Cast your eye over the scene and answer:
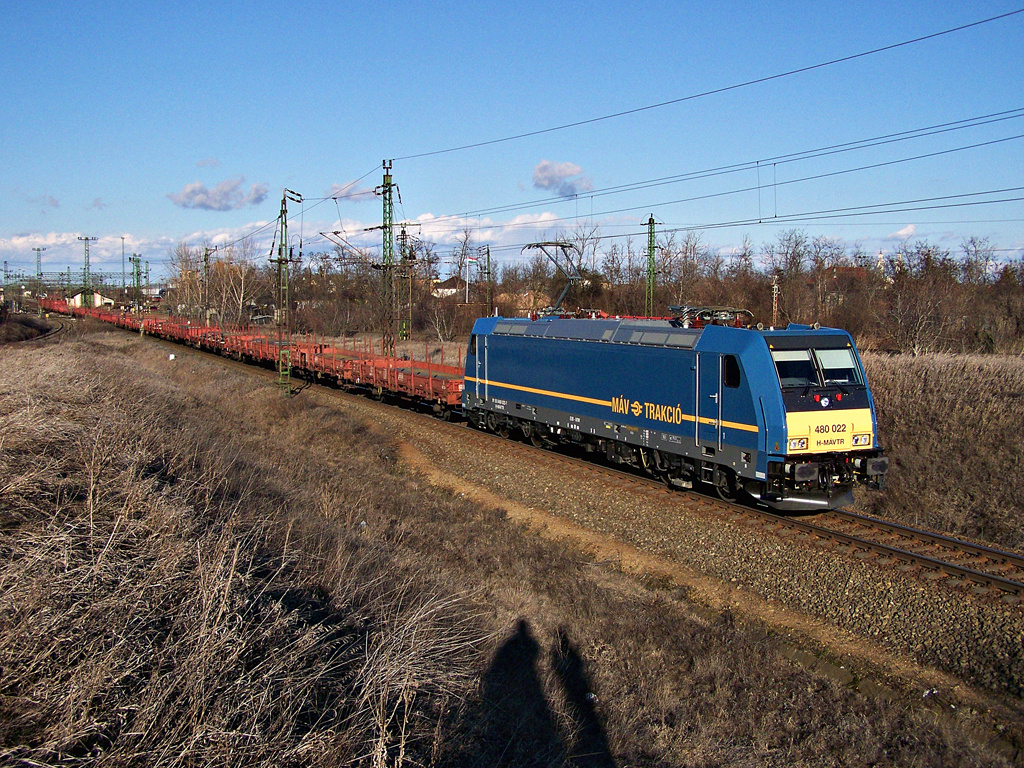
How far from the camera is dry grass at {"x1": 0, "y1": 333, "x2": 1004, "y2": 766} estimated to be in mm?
4242

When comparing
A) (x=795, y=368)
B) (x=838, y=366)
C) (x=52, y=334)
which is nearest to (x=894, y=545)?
(x=838, y=366)

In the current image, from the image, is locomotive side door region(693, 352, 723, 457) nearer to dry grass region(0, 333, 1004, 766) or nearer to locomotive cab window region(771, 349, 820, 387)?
locomotive cab window region(771, 349, 820, 387)

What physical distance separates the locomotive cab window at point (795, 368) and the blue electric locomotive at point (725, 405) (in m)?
0.02

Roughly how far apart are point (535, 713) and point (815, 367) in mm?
7867

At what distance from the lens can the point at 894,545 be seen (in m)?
10.7

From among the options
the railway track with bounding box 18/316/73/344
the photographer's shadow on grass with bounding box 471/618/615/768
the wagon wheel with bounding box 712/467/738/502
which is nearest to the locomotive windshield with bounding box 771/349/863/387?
the wagon wheel with bounding box 712/467/738/502

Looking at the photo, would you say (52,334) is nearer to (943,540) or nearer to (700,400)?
(700,400)

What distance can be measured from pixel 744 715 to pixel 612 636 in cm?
192

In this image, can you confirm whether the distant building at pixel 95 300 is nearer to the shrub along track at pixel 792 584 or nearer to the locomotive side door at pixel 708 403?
the shrub along track at pixel 792 584

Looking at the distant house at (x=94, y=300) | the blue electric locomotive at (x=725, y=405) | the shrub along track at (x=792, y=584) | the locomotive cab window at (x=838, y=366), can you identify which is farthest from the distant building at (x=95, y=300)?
the locomotive cab window at (x=838, y=366)

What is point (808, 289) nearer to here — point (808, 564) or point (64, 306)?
point (808, 564)

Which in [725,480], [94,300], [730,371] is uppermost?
[94,300]

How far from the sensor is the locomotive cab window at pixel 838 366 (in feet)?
38.1

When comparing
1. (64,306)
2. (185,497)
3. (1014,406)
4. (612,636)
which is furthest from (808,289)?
(64,306)
